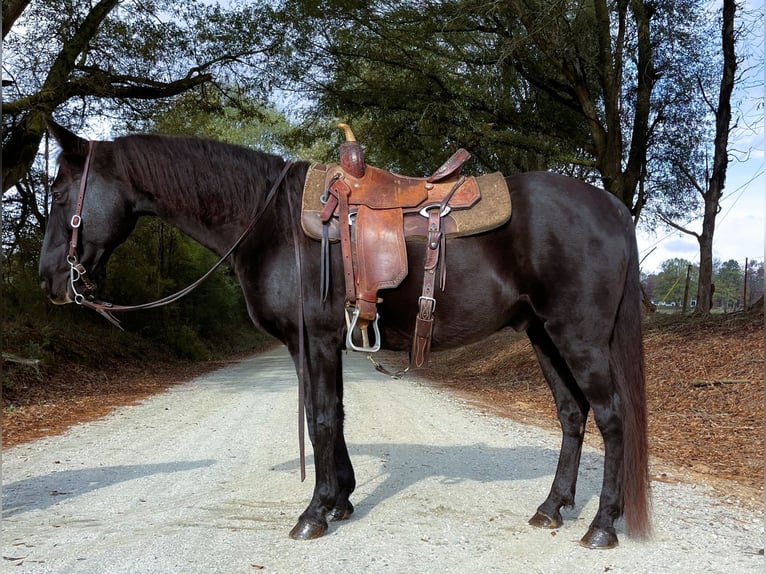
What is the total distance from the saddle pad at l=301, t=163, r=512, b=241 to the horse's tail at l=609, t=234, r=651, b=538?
888 millimetres

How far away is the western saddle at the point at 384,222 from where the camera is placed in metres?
3.23

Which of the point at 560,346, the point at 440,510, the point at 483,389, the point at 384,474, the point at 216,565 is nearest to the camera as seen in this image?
the point at 216,565

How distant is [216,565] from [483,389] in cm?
928

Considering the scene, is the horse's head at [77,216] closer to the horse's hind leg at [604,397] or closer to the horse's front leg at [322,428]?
the horse's front leg at [322,428]

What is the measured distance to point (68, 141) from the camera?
332 cm

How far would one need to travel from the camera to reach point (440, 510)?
363 centimetres

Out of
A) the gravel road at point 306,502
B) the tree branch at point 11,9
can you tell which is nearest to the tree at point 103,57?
the tree branch at point 11,9

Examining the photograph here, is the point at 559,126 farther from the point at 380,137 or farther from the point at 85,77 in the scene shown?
the point at 85,77

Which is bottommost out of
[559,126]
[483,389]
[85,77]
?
[483,389]

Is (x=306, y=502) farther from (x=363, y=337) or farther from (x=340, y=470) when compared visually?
(x=363, y=337)

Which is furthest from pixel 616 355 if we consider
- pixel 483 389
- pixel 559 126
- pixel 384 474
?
pixel 559 126

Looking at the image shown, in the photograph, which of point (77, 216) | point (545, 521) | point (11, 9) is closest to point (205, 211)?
point (77, 216)

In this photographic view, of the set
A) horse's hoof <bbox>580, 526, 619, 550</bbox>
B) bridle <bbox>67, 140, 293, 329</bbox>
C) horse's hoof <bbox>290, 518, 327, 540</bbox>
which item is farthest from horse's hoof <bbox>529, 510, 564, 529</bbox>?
bridle <bbox>67, 140, 293, 329</bbox>

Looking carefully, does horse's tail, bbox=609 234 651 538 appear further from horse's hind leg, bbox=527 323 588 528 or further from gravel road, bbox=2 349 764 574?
horse's hind leg, bbox=527 323 588 528
